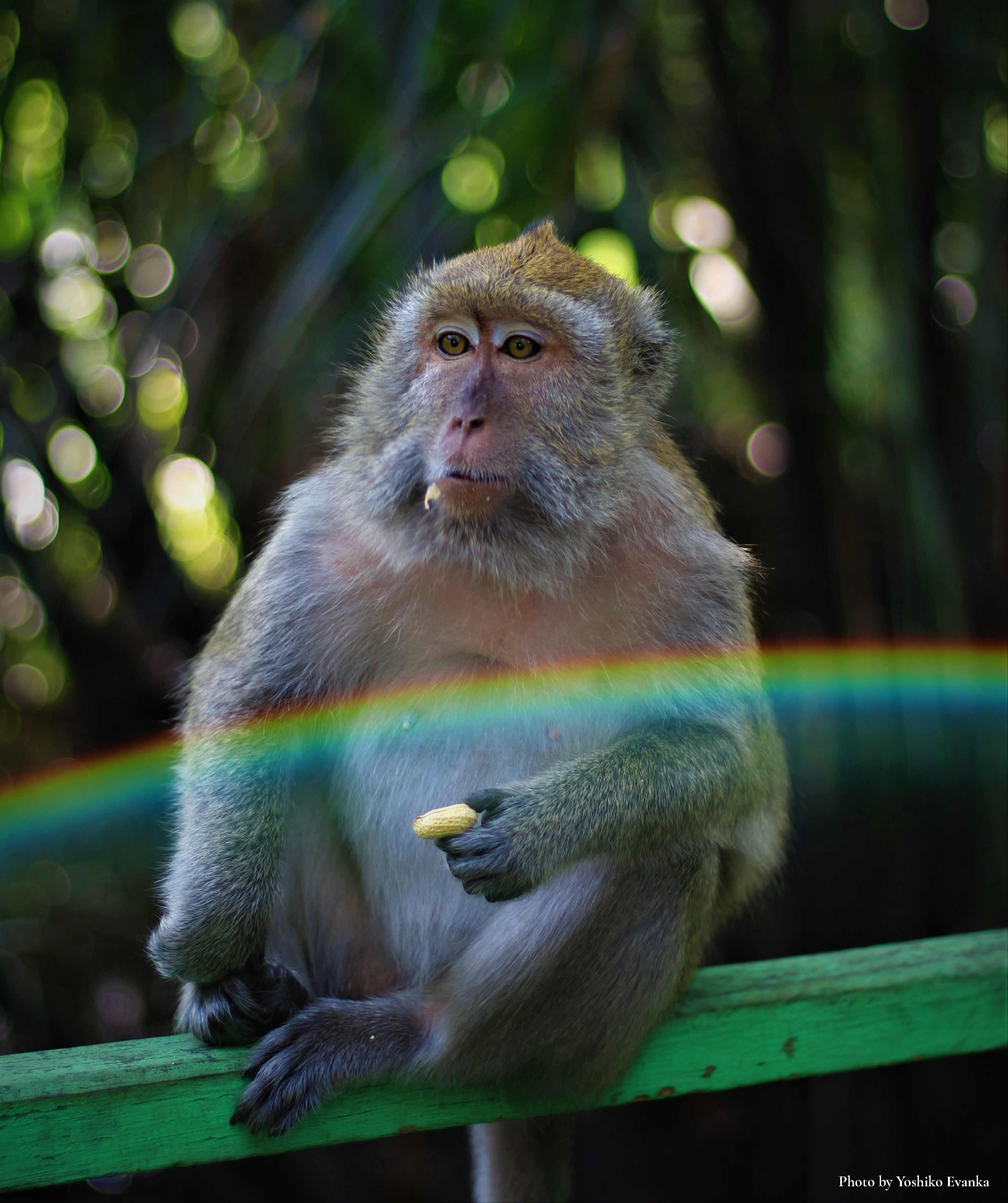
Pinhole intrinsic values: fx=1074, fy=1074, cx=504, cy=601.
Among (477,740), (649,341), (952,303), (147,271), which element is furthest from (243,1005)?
(952,303)

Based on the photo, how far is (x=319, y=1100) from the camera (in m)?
1.79

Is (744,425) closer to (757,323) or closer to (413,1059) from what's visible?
(757,323)

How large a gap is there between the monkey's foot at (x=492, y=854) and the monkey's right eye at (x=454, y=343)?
84 cm

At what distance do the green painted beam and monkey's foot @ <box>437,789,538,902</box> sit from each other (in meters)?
0.44

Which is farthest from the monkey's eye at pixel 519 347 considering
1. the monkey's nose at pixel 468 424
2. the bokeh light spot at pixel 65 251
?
the bokeh light spot at pixel 65 251

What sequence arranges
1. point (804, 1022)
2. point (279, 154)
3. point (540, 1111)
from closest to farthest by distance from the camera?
1. point (540, 1111)
2. point (804, 1022)
3. point (279, 154)

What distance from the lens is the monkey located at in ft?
6.09

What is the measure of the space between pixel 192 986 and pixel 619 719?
947mm

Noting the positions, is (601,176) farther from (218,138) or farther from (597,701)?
(597,701)

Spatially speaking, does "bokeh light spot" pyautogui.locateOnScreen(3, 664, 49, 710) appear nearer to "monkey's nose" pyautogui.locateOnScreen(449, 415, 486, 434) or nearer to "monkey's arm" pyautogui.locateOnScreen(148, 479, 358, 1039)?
"monkey's arm" pyautogui.locateOnScreen(148, 479, 358, 1039)

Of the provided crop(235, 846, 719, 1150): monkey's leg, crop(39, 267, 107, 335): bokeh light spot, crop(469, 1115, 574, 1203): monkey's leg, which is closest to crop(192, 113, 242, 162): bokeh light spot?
crop(39, 267, 107, 335): bokeh light spot

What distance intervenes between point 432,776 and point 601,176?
226cm

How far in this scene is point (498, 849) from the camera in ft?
5.66

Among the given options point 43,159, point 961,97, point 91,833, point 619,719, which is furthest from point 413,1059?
point 961,97
